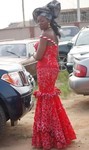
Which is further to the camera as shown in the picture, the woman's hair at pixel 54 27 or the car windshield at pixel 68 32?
the car windshield at pixel 68 32

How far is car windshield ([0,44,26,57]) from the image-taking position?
11.1 m

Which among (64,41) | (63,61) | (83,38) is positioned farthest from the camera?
(64,41)

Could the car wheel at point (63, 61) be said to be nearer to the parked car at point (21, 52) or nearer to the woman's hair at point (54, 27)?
the parked car at point (21, 52)

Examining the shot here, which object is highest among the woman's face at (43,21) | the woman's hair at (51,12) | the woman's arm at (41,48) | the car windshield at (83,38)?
the woman's hair at (51,12)

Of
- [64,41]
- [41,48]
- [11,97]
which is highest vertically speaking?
[41,48]

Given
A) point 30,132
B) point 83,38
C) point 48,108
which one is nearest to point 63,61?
point 83,38

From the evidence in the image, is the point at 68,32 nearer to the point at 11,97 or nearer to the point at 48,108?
the point at 11,97

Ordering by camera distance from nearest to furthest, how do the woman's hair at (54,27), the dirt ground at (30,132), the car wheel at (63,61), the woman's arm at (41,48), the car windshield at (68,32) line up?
the woman's arm at (41,48) < the woman's hair at (54,27) < the dirt ground at (30,132) < the car wheel at (63,61) < the car windshield at (68,32)

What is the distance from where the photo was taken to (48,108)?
518 cm

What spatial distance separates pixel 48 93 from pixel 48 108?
20cm

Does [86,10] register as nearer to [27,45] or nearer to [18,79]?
[27,45]

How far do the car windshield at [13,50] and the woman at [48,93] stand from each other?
19.1ft

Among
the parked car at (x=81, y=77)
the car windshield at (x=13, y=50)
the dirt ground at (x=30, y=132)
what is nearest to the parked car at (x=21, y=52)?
the car windshield at (x=13, y=50)

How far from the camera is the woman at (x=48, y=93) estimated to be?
5.12 metres
